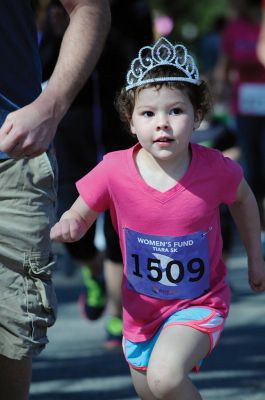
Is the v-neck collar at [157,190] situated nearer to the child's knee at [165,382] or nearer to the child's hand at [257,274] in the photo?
the child's hand at [257,274]

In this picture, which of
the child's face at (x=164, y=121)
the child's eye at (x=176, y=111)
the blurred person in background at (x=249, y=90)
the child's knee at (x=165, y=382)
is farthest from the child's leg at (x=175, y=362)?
the blurred person in background at (x=249, y=90)

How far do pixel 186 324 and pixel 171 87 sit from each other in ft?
2.57

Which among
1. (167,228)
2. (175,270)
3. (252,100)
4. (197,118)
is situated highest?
(197,118)

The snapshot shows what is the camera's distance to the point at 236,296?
25.5 ft

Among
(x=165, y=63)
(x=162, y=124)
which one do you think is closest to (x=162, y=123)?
(x=162, y=124)

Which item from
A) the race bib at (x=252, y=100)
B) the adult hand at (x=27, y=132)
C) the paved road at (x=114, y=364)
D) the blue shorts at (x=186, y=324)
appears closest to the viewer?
the adult hand at (x=27, y=132)

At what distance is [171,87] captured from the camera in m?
3.83

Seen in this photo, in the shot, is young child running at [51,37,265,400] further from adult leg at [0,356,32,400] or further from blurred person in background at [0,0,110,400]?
adult leg at [0,356,32,400]

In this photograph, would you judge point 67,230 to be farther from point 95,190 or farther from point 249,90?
point 249,90

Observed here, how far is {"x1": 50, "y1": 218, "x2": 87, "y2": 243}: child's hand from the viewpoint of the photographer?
3627mm

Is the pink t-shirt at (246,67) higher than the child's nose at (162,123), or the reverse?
the child's nose at (162,123)

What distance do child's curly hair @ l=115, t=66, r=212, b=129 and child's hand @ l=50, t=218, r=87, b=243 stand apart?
1.55ft

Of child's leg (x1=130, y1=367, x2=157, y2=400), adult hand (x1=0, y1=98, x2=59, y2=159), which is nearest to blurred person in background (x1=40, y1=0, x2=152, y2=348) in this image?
child's leg (x1=130, y1=367, x2=157, y2=400)

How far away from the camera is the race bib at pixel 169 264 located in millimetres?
3814
